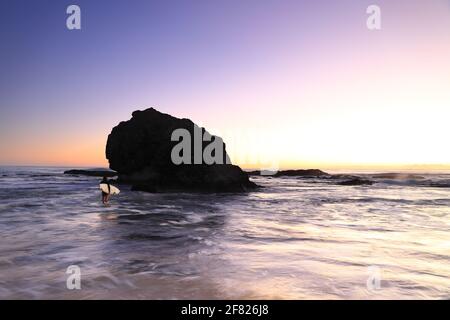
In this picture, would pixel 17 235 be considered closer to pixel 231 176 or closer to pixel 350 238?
pixel 350 238

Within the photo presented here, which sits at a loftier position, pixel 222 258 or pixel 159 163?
pixel 159 163

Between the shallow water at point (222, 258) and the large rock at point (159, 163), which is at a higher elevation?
the large rock at point (159, 163)

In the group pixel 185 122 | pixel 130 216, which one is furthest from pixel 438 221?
pixel 185 122

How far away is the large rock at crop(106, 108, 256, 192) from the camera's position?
34344 millimetres

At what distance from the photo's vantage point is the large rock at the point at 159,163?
113 feet

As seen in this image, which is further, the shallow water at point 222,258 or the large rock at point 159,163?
the large rock at point 159,163

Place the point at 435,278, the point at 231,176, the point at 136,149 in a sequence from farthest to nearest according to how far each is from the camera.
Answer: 1. the point at 136,149
2. the point at 231,176
3. the point at 435,278

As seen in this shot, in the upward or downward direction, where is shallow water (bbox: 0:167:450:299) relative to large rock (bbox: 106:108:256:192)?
downward

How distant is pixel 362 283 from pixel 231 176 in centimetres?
2987

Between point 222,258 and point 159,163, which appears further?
point 159,163

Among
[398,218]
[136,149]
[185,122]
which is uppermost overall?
[185,122]

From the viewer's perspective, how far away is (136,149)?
43.3m

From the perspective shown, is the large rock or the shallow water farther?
the large rock

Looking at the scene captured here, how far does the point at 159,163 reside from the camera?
124 feet
